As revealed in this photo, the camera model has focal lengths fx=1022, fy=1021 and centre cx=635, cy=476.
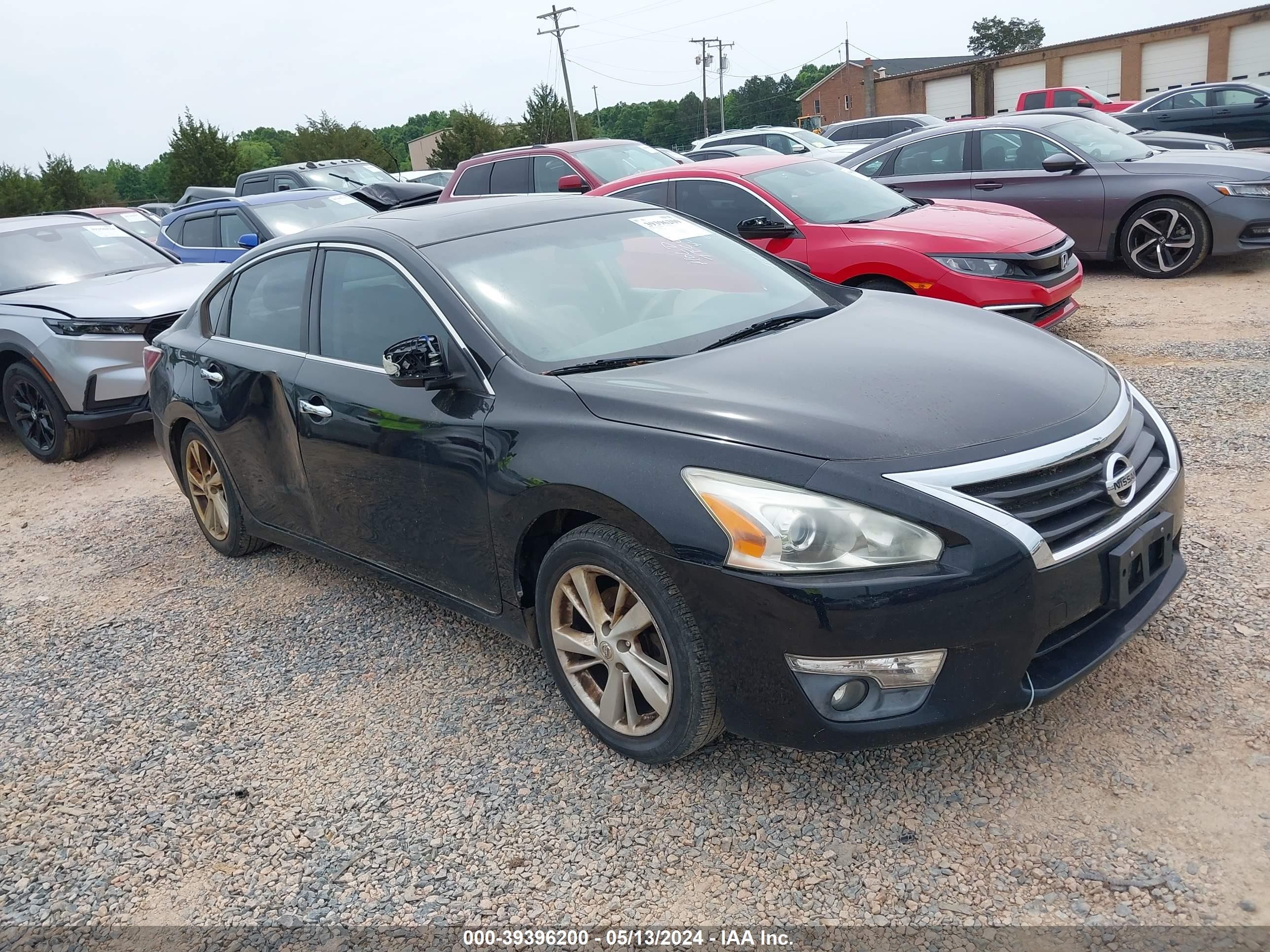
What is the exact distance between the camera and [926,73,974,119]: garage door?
44688 millimetres

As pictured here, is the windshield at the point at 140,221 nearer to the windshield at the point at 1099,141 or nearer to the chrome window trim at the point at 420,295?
the chrome window trim at the point at 420,295

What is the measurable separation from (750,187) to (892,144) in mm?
3987

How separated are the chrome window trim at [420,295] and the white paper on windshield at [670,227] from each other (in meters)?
1.01

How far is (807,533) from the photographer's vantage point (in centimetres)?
252

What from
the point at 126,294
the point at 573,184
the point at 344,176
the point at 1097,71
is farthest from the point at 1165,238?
the point at 1097,71

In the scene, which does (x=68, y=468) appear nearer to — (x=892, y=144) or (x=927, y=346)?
(x=927, y=346)

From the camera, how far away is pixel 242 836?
9.74 feet

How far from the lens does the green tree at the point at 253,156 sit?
38.6 m

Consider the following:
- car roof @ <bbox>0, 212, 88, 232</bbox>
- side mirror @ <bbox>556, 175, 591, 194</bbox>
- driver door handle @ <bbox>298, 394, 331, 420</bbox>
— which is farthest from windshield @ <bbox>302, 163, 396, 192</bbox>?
driver door handle @ <bbox>298, 394, 331, 420</bbox>

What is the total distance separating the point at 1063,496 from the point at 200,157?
4063 cm

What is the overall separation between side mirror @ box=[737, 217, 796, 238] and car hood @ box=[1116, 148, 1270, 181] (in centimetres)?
407

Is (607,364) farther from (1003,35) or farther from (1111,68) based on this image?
(1003,35)

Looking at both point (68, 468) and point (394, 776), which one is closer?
A: point (394, 776)

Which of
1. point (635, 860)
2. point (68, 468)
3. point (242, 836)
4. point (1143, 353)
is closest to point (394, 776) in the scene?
point (242, 836)
